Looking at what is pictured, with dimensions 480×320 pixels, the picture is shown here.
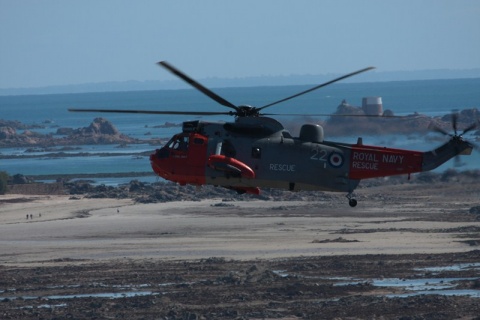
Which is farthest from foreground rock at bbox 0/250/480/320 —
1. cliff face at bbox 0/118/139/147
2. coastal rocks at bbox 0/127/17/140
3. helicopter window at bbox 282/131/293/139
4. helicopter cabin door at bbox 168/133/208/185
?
coastal rocks at bbox 0/127/17/140

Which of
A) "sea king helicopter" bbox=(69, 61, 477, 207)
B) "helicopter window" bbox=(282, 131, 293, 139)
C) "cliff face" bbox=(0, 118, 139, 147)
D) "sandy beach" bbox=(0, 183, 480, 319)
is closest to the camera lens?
"sea king helicopter" bbox=(69, 61, 477, 207)

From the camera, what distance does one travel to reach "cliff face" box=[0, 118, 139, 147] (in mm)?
172750

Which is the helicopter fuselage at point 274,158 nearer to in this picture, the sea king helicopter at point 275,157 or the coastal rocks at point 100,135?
the sea king helicopter at point 275,157

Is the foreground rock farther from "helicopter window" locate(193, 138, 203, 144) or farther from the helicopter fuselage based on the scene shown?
"helicopter window" locate(193, 138, 203, 144)

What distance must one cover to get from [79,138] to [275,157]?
147 metres

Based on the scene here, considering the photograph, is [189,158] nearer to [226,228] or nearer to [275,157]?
[275,157]

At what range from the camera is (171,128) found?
19688 cm

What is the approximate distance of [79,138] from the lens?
177250 mm

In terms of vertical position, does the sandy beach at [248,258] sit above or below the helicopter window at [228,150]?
below

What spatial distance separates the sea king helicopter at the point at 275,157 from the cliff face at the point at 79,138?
5370 inches

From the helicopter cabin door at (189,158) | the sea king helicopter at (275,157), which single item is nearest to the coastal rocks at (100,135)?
the helicopter cabin door at (189,158)

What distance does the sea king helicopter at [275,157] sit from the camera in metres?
31.8

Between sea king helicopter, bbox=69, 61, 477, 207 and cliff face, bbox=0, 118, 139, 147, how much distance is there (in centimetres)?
13639

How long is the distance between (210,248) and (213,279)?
31.1 feet
